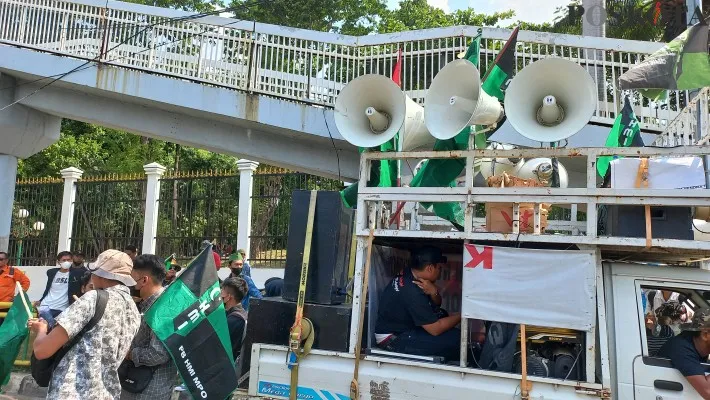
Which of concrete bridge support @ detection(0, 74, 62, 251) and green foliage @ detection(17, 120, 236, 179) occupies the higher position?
green foliage @ detection(17, 120, 236, 179)

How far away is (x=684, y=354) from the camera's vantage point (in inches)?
132

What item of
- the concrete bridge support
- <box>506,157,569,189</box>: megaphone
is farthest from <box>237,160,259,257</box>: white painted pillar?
<box>506,157,569,189</box>: megaphone

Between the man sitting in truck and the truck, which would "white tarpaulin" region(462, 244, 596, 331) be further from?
the man sitting in truck

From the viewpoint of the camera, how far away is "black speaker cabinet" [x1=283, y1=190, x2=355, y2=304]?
4.04 meters

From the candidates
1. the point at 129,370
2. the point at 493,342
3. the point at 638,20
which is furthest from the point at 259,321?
the point at 638,20

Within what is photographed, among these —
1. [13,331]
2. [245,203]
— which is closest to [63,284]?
[245,203]

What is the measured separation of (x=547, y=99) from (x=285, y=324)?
7.98ft

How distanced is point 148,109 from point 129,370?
7920 millimetres

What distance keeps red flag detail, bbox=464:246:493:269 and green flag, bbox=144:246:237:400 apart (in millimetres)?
1622

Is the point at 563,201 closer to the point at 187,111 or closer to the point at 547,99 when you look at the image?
the point at 547,99

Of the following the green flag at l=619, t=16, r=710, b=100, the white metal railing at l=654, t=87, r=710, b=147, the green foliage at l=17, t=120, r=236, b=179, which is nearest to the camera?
the white metal railing at l=654, t=87, r=710, b=147

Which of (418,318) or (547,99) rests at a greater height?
(547,99)

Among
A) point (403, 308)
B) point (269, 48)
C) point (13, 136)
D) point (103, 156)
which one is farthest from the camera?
point (103, 156)

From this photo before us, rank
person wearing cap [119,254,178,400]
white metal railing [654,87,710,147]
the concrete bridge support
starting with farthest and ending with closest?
the concrete bridge support < white metal railing [654,87,710,147] < person wearing cap [119,254,178,400]
